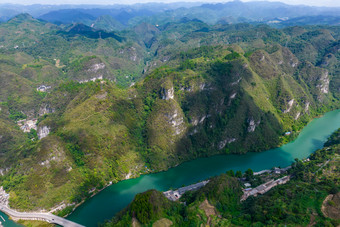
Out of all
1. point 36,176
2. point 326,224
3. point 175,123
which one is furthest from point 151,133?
point 326,224

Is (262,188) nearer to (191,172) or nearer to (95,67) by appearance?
(191,172)

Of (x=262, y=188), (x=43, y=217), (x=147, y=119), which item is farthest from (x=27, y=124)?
(x=262, y=188)

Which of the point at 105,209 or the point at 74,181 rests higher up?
the point at 74,181

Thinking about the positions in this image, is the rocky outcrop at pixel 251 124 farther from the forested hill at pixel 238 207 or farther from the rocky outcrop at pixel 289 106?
the forested hill at pixel 238 207

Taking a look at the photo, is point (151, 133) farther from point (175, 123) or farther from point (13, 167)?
point (13, 167)

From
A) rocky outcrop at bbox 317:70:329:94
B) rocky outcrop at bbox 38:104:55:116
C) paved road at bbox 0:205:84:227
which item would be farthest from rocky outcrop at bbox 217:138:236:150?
rocky outcrop at bbox 38:104:55:116

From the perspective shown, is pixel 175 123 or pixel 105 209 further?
pixel 175 123

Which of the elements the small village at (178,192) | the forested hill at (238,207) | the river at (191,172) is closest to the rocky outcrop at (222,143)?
the river at (191,172)
